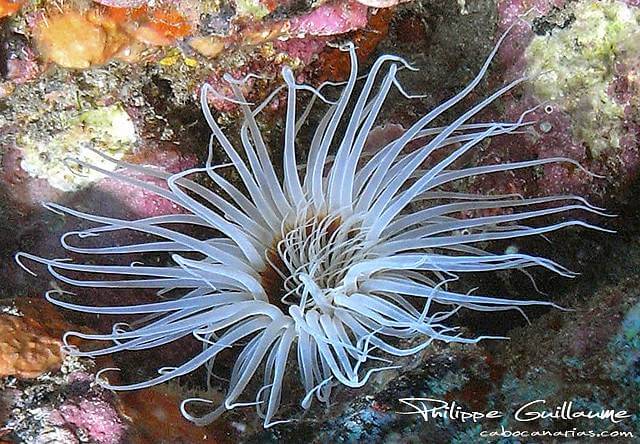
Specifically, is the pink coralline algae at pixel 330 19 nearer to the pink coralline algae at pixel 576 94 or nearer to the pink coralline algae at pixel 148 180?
the pink coralline algae at pixel 148 180

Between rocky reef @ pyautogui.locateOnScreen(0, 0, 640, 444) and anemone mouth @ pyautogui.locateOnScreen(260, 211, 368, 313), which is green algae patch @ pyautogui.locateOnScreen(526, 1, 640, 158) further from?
anemone mouth @ pyautogui.locateOnScreen(260, 211, 368, 313)

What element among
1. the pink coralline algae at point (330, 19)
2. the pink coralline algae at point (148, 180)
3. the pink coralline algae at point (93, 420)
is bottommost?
the pink coralline algae at point (93, 420)

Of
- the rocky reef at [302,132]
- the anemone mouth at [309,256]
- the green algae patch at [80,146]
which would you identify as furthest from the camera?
the anemone mouth at [309,256]

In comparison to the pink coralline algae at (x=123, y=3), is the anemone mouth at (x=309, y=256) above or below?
below
